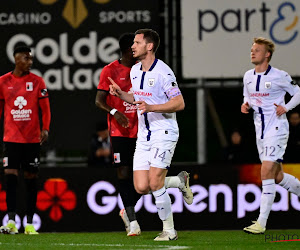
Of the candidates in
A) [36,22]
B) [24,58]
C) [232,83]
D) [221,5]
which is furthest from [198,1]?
[24,58]

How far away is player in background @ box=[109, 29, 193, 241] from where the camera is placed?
370 inches

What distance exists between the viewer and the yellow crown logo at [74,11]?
1282 centimetres

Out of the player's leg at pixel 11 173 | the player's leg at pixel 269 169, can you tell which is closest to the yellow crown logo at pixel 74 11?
the player's leg at pixel 11 173

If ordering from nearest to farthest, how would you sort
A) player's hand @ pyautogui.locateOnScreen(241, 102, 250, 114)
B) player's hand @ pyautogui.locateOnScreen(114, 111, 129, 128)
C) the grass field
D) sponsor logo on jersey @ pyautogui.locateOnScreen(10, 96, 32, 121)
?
the grass field, player's hand @ pyautogui.locateOnScreen(114, 111, 129, 128), player's hand @ pyautogui.locateOnScreen(241, 102, 250, 114), sponsor logo on jersey @ pyautogui.locateOnScreen(10, 96, 32, 121)

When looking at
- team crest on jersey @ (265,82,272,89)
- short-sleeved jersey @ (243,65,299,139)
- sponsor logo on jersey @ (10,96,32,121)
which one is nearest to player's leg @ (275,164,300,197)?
short-sleeved jersey @ (243,65,299,139)

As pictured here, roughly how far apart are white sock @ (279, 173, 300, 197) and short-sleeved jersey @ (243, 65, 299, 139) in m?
0.50

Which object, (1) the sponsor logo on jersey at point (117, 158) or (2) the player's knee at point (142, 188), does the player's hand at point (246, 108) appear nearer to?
(1) the sponsor logo on jersey at point (117, 158)

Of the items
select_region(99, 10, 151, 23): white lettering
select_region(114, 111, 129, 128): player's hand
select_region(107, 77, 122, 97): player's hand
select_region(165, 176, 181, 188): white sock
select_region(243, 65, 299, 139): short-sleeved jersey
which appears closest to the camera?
select_region(107, 77, 122, 97): player's hand

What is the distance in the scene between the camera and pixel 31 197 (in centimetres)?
1070

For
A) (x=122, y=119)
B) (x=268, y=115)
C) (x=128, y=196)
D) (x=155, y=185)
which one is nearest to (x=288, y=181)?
(x=268, y=115)

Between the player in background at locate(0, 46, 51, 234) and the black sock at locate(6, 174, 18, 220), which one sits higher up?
the player in background at locate(0, 46, 51, 234)

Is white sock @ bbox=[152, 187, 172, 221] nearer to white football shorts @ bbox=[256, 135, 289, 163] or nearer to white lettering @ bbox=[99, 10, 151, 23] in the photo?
white football shorts @ bbox=[256, 135, 289, 163]

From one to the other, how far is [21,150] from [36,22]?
2640 mm

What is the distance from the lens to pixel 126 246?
9.04 m
